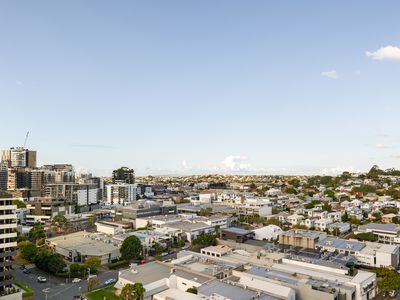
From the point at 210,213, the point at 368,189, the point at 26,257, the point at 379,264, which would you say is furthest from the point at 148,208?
the point at 368,189

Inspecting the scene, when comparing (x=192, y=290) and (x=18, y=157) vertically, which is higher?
(x=18, y=157)

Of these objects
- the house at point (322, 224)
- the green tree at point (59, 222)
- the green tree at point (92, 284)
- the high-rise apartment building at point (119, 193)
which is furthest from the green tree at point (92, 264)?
the high-rise apartment building at point (119, 193)

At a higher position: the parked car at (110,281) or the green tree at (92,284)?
the green tree at (92,284)

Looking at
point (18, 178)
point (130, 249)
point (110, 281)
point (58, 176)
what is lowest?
point (110, 281)

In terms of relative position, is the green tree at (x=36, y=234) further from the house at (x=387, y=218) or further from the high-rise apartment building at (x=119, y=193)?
the house at (x=387, y=218)

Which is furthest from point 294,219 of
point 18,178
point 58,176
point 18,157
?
point 18,157

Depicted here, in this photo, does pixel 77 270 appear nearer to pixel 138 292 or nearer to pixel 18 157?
pixel 138 292

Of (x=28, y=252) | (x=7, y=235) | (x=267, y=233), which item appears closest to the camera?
(x=7, y=235)
